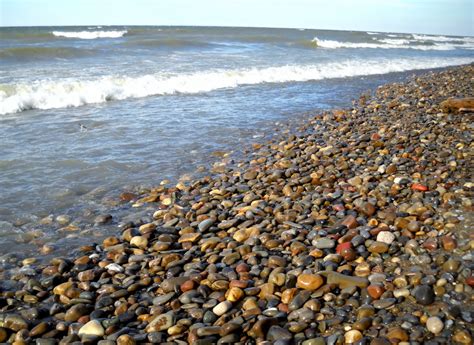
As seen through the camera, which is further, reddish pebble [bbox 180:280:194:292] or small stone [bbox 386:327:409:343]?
reddish pebble [bbox 180:280:194:292]

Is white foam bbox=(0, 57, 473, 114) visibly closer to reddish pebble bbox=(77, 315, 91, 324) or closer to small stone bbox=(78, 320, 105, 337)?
reddish pebble bbox=(77, 315, 91, 324)

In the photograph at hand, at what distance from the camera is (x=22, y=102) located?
819 cm

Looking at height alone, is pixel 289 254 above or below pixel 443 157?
below

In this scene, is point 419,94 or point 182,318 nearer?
point 182,318

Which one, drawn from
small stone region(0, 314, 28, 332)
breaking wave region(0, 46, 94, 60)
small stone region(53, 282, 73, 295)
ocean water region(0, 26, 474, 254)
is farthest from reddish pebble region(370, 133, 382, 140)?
breaking wave region(0, 46, 94, 60)

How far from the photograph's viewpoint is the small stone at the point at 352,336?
204cm

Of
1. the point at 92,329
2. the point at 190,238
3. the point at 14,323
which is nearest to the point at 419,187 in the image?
the point at 190,238

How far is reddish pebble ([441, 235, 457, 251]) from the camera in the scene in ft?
8.88

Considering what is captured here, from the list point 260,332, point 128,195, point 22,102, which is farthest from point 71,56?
point 260,332

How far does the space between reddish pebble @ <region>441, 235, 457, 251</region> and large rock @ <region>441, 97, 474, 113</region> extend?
464 cm

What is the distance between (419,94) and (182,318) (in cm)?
841

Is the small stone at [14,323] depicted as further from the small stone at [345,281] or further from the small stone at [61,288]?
the small stone at [345,281]

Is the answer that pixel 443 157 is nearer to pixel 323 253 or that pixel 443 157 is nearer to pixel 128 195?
pixel 323 253

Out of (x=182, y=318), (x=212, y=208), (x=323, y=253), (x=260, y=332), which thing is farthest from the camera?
(x=212, y=208)
